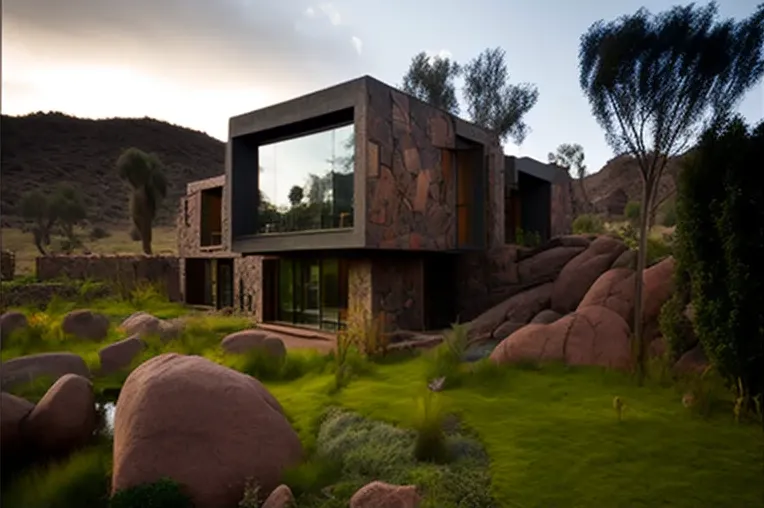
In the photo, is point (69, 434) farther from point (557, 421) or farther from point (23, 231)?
point (23, 231)

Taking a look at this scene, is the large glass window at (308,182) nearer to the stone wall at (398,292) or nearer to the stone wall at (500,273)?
the stone wall at (398,292)

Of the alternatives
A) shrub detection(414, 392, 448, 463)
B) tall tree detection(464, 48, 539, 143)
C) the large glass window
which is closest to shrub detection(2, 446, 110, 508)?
shrub detection(414, 392, 448, 463)

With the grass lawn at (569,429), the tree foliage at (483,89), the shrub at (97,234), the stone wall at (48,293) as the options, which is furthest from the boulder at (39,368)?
the shrub at (97,234)

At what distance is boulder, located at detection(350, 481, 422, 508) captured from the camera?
3818 millimetres

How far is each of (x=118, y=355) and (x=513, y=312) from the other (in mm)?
7980

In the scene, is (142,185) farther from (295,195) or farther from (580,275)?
(580,275)

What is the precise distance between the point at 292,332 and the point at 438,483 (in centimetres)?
957

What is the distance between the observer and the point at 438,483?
4.32m

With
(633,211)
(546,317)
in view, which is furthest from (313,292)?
(633,211)

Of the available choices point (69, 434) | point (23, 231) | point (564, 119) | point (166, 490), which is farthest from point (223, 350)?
point (23, 231)

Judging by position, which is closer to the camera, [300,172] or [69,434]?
[69,434]

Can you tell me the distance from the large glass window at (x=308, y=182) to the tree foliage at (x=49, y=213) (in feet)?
74.3

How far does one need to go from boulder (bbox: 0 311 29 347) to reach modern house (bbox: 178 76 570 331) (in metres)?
4.81

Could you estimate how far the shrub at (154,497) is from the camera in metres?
4.03
